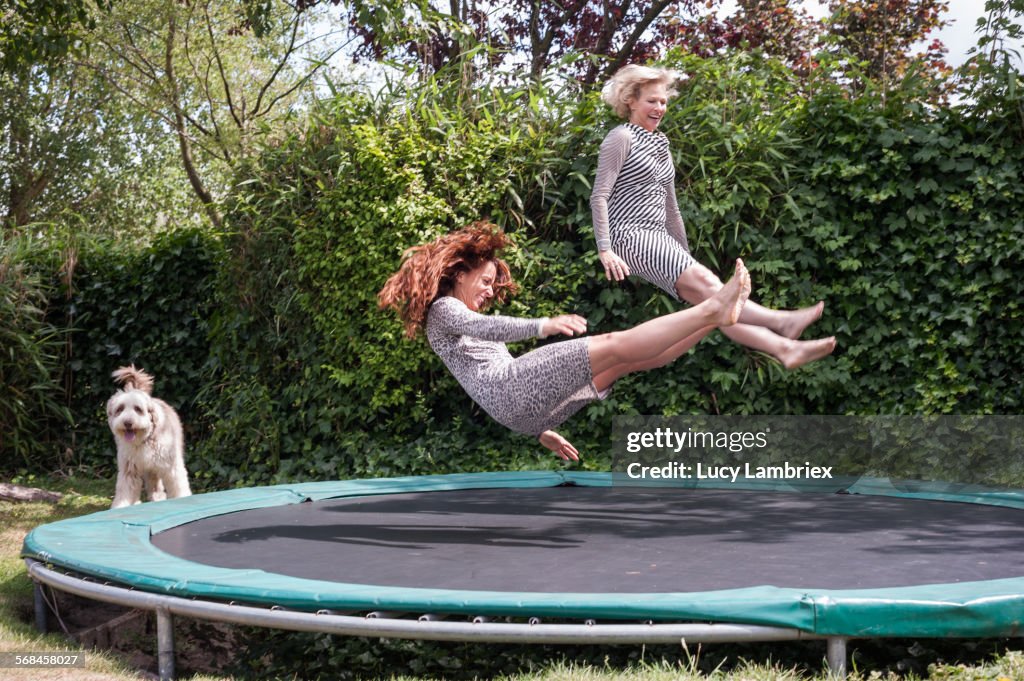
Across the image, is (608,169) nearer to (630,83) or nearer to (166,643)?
(630,83)

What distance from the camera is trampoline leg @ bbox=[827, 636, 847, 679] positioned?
1823mm

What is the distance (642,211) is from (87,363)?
450cm

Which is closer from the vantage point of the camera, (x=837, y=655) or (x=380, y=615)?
(x=837, y=655)

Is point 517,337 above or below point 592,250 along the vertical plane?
below

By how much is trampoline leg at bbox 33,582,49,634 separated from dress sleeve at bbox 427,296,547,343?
4.08ft

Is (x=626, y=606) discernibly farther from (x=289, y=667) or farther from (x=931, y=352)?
(x=931, y=352)

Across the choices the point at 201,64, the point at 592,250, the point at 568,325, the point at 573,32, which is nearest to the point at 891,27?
the point at 573,32

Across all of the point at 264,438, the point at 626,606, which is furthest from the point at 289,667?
the point at 264,438

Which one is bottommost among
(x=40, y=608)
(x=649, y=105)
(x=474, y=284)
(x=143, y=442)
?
(x=40, y=608)

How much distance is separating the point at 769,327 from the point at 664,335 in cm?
45

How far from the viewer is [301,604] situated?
201cm

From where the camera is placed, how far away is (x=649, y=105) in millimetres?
2799

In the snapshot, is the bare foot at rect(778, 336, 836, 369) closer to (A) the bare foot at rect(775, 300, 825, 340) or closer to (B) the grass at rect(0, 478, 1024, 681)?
(A) the bare foot at rect(775, 300, 825, 340)

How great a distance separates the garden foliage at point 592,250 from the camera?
13.5 ft
